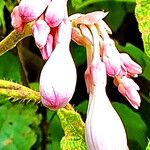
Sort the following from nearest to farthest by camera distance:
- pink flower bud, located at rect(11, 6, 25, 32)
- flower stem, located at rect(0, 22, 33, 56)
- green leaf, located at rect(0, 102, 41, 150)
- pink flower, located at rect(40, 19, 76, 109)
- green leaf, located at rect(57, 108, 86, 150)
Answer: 1. pink flower, located at rect(40, 19, 76, 109)
2. pink flower bud, located at rect(11, 6, 25, 32)
3. flower stem, located at rect(0, 22, 33, 56)
4. green leaf, located at rect(57, 108, 86, 150)
5. green leaf, located at rect(0, 102, 41, 150)

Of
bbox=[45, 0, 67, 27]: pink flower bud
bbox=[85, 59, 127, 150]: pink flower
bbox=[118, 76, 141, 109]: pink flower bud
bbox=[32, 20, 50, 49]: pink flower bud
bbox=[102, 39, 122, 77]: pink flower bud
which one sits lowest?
bbox=[118, 76, 141, 109]: pink flower bud

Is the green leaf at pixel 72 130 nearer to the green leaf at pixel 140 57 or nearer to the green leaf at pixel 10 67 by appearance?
the green leaf at pixel 140 57

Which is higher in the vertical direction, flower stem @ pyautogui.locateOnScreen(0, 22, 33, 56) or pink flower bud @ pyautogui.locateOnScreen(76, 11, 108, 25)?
pink flower bud @ pyautogui.locateOnScreen(76, 11, 108, 25)

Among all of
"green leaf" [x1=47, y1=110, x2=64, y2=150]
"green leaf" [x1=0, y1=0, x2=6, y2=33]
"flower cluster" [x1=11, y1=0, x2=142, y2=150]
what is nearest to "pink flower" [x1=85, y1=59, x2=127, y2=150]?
"flower cluster" [x1=11, y1=0, x2=142, y2=150]

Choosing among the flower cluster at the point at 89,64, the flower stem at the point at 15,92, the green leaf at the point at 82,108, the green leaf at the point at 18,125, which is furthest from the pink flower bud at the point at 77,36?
the green leaf at the point at 82,108

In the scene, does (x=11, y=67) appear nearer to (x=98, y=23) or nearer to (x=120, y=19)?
(x=120, y=19)

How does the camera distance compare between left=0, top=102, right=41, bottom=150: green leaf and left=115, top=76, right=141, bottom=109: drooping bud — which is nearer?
left=115, top=76, right=141, bottom=109: drooping bud

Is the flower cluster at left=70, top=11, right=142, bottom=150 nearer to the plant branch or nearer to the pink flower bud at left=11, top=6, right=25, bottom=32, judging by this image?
the pink flower bud at left=11, top=6, right=25, bottom=32

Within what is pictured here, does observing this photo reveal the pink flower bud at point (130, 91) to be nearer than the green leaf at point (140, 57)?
Yes
